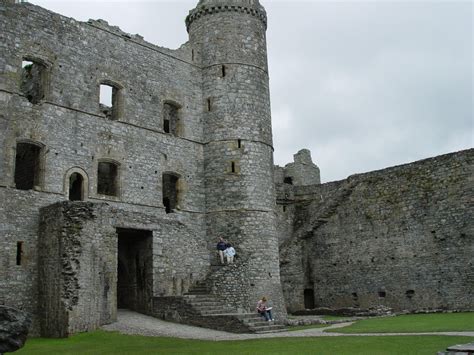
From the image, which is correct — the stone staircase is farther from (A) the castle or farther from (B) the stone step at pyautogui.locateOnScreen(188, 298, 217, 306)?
(A) the castle

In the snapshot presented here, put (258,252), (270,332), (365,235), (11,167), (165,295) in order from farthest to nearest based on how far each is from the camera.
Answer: (365,235)
(258,252)
(165,295)
(11,167)
(270,332)

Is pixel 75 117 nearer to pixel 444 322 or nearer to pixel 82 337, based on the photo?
pixel 82 337

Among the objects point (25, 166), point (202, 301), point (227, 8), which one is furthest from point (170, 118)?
point (202, 301)

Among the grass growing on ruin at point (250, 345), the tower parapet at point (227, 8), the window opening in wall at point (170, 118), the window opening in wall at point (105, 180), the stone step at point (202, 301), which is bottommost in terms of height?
the grass growing on ruin at point (250, 345)

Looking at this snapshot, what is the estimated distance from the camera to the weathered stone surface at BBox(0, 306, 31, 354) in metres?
9.02

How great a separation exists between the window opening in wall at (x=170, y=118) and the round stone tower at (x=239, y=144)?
1.31 metres

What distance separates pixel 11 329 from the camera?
29.9 ft

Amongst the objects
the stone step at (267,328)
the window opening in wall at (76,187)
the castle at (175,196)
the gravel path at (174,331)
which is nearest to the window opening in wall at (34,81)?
the castle at (175,196)

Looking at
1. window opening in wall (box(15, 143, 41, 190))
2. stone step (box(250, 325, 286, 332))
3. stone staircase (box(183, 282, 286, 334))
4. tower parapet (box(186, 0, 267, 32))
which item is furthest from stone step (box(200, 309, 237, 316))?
tower parapet (box(186, 0, 267, 32))

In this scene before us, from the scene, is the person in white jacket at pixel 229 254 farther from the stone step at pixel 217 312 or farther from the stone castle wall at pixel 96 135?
the stone step at pixel 217 312

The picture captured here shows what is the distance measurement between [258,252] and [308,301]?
324 inches

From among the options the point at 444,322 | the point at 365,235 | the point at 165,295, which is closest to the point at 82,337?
the point at 165,295

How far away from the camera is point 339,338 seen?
13.8 m

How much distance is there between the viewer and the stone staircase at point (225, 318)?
56.9ft
